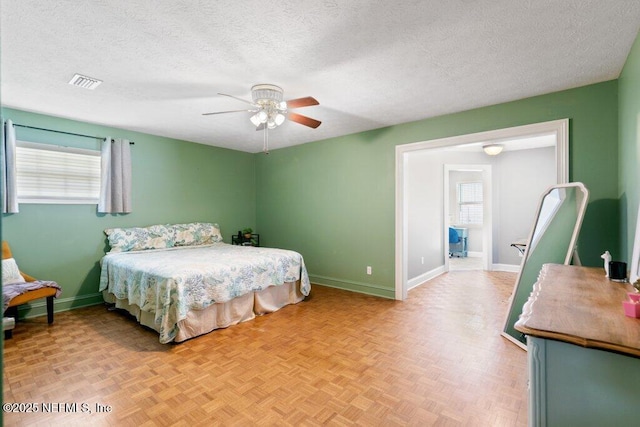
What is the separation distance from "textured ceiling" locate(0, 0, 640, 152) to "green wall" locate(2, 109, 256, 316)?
1.06m

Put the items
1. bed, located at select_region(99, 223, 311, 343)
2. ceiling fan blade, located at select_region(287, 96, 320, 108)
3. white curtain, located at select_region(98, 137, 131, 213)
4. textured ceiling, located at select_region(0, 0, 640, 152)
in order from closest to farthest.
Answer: textured ceiling, located at select_region(0, 0, 640, 152)
ceiling fan blade, located at select_region(287, 96, 320, 108)
bed, located at select_region(99, 223, 311, 343)
white curtain, located at select_region(98, 137, 131, 213)

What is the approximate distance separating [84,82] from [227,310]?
2.49 metres

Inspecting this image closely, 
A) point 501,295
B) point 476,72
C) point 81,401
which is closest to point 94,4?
point 81,401

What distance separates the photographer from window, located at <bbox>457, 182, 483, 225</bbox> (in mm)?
8133

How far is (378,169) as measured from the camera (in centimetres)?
458

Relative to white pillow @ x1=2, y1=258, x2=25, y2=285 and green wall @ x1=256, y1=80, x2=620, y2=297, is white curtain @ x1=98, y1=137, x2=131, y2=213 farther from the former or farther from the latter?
green wall @ x1=256, y1=80, x2=620, y2=297

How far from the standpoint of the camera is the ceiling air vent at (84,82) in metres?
2.88

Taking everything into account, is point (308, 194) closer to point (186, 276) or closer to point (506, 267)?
point (186, 276)

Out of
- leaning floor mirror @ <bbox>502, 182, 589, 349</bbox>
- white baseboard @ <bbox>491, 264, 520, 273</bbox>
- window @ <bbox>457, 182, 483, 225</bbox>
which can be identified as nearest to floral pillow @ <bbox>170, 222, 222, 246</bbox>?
leaning floor mirror @ <bbox>502, 182, 589, 349</bbox>

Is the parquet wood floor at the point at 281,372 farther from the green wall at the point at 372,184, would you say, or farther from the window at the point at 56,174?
the window at the point at 56,174

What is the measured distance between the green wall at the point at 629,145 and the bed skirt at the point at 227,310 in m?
3.26

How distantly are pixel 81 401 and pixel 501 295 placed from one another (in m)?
4.66

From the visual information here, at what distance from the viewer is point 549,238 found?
3.07 m

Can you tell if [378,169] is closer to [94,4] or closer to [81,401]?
[94,4]
